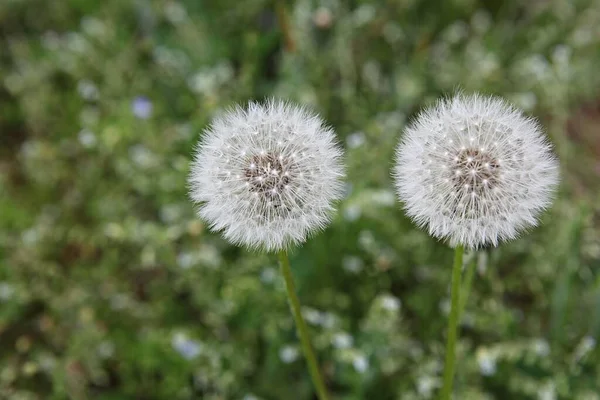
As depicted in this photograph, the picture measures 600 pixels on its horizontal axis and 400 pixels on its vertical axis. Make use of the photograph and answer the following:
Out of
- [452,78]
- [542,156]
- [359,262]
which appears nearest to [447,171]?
[542,156]

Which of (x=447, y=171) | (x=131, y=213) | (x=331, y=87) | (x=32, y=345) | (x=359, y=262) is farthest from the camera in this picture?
(x=331, y=87)

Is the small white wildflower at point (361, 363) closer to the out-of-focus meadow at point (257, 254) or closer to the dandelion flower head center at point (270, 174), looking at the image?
the out-of-focus meadow at point (257, 254)

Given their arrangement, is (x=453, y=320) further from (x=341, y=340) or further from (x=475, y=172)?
(x=341, y=340)

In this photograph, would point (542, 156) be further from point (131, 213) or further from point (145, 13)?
point (145, 13)

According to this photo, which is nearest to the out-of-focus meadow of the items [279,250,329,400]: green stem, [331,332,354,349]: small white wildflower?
[331,332,354,349]: small white wildflower

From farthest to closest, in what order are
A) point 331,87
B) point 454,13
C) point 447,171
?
point 454,13 < point 331,87 < point 447,171

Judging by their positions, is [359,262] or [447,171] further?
[359,262]

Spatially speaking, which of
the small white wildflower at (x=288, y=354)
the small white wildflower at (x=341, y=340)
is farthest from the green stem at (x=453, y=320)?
the small white wildflower at (x=288, y=354)
